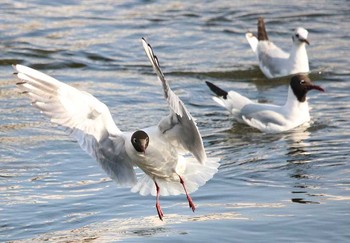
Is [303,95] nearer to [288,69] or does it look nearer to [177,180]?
[288,69]

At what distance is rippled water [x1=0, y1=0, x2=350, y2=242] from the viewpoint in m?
7.05

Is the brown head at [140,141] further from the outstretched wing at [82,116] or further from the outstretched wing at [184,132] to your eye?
the outstretched wing at [82,116]

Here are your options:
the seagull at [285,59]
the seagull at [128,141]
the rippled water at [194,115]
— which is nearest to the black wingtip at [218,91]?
the rippled water at [194,115]

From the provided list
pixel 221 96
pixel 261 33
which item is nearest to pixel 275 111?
pixel 221 96

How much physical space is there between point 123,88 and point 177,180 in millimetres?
4933

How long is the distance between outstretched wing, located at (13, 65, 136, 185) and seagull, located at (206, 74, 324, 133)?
3.21 meters

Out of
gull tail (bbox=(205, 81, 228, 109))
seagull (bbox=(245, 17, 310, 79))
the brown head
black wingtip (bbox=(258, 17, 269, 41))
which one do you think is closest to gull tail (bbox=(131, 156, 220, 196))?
the brown head

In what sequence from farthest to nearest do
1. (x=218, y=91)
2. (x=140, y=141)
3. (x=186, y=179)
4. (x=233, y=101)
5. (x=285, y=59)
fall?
(x=285, y=59) < (x=218, y=91) < (x=233, y=101) < (x=186, y=179) < (x=140, y=141)

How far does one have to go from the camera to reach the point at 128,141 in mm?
7027

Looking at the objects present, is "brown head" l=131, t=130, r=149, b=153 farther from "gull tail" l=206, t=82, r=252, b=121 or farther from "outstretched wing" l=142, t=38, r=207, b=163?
"gull tail" l=206, t=82, r=252, b=121

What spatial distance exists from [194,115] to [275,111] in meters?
1.04

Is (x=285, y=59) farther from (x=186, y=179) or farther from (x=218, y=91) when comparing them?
(x=186, y=179)

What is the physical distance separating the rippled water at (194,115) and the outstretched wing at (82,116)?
40 cm

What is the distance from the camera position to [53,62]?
13.6m
